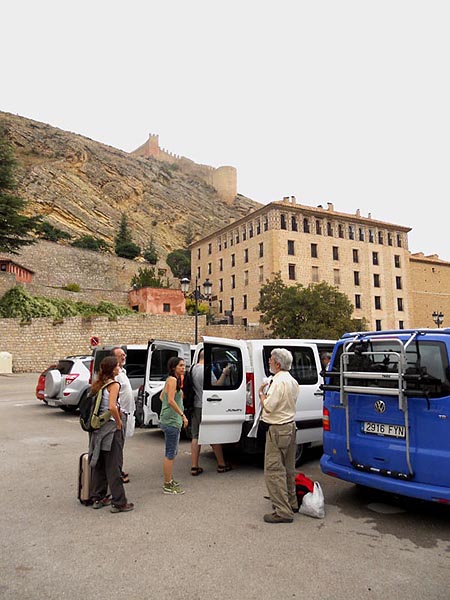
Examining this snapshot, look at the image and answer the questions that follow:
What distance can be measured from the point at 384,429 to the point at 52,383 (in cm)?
967

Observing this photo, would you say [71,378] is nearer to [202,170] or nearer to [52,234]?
[52,234]

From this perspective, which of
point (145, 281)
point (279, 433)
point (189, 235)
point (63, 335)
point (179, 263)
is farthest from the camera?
point (189, 235)

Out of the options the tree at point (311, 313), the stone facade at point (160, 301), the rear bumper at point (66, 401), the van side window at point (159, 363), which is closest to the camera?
the van side window at point (159, 363)

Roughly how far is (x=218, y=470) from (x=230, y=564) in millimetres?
2880

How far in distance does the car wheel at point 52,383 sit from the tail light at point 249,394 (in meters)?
7.26

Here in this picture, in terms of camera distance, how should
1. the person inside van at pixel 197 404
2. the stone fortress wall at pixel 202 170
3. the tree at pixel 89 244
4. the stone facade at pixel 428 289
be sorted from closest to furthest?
the person inside van at pixel 197 404
the stone facade at pixel 428 289
the tree at pixel 89 244
the stone fortress wall at pixel 202 170

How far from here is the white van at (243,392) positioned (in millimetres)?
5914

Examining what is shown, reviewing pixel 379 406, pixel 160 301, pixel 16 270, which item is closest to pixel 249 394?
pixel 379 406

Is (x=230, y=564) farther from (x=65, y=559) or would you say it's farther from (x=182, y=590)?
(x=65, y=559)

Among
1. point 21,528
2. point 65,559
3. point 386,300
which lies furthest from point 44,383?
point 386,300

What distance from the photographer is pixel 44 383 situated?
40.3 ft

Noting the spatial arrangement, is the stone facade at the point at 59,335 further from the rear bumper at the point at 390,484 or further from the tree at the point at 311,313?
the rear bumper at the point at 390,484

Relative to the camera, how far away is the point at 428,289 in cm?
5872

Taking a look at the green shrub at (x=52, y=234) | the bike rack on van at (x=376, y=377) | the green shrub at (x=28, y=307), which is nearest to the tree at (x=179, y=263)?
the green shrub at (x=52, y=234)
